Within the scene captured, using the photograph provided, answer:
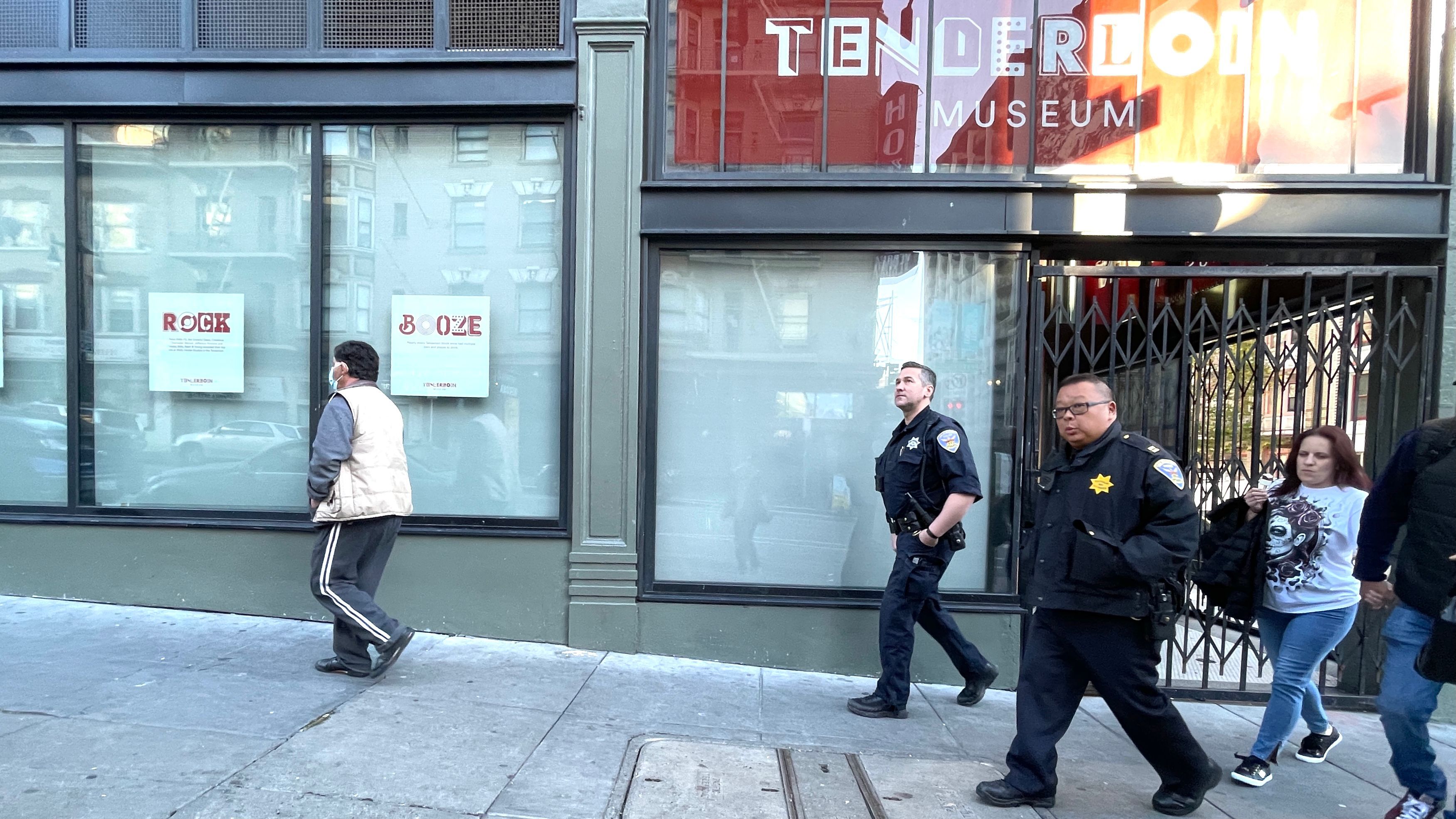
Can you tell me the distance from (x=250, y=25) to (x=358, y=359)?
282 centimetres

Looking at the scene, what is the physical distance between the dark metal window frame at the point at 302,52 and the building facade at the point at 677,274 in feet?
0.09

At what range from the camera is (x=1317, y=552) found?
4.26 m

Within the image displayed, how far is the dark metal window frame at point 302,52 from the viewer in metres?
6.02

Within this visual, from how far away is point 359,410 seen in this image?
16.7 feet

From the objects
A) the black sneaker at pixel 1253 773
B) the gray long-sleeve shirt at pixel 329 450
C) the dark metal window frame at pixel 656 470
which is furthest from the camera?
the dark metal window frame at pixel 656 470

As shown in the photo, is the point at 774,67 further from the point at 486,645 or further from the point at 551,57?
the point at 486,645

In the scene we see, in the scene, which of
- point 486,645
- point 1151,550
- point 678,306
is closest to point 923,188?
point 678,306

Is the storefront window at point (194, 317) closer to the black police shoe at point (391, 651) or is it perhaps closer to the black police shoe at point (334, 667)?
the black police shoe at point (334, 667)

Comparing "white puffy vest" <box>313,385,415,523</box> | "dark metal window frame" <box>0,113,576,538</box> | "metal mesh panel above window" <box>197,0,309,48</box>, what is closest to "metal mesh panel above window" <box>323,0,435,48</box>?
"metal mesh panel above window" <box>197,0,309,48</box>

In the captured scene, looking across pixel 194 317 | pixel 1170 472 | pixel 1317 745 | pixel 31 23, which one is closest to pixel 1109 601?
pixel 1170 472

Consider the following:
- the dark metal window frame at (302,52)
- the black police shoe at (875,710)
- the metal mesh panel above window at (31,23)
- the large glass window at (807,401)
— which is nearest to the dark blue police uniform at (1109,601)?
the black police shoe at (875,710)

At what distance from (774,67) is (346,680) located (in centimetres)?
468

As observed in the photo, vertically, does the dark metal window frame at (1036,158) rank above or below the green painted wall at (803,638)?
above

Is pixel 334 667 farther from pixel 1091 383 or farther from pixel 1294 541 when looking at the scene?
pixel 1294 541
